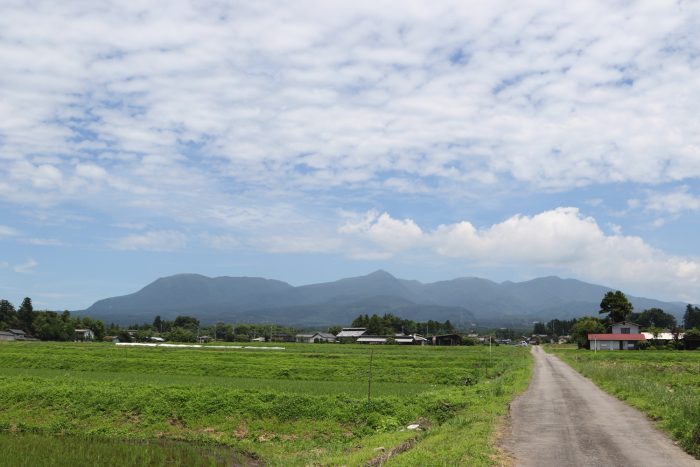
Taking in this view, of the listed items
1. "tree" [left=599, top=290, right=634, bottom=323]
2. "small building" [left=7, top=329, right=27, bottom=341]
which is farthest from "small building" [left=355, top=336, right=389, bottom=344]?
"small building" [left=7, top=329, right=27, bottom=341]

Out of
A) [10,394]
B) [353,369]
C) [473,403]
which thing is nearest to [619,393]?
[473,403]

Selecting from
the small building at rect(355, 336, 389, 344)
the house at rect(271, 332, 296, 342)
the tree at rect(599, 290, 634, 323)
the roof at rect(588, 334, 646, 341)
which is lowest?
the house at rect(271, 332, 296, 342)

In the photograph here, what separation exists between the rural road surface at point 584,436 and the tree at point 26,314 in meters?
142

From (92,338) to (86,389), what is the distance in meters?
115

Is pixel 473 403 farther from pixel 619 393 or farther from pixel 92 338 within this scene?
pixel 92 338

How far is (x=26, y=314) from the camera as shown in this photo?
451 ft

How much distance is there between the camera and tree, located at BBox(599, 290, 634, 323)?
113 meters

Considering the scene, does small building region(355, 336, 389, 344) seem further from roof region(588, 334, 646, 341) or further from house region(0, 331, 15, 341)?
house region(0, 331, 15, 341)

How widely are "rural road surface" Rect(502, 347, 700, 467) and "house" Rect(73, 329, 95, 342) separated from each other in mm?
123952

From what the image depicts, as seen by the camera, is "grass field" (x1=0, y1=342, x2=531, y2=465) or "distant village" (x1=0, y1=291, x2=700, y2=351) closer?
"grass field" (x1=0, y1=342, x2=531, y2=465)

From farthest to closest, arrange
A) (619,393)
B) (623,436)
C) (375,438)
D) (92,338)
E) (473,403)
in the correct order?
(92,338), (619,393), (473,403), (375,438), (623,436)

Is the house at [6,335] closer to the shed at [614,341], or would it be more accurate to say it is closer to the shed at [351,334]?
the shed at [351,334]

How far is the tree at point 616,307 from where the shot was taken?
372ft

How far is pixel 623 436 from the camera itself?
53.5 ft
